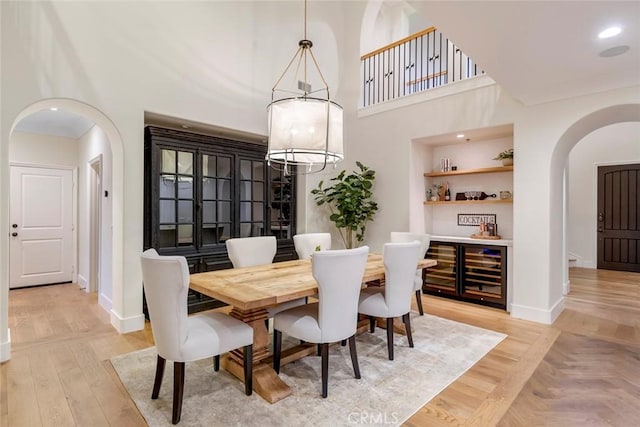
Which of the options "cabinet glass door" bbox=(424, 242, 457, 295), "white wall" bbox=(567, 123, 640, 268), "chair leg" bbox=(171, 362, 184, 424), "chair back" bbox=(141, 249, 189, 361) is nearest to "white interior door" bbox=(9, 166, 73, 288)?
"chair back" bbox=(141, 249, 189, 361)

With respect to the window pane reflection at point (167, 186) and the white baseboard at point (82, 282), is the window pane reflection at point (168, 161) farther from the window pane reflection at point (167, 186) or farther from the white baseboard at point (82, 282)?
the white baseboard at point (82, 282)

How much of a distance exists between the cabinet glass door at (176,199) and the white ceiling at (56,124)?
187 cm

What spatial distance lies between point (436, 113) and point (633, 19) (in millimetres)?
2528

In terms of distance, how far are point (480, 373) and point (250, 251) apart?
2.29m

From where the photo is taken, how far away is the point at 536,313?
12.6 feet

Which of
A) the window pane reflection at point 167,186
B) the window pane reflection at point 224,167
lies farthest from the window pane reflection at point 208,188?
the window pane reflection at point 167,186

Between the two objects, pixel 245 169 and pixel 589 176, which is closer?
pixel 245 169

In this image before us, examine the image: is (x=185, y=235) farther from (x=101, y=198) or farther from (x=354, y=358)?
(x=354, y=358)

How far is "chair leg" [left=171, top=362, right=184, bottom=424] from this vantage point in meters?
1.97

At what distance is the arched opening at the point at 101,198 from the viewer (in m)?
3.41

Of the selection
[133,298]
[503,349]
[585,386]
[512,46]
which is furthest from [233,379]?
[512,46]

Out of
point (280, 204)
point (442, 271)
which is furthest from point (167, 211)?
point (442, 271)

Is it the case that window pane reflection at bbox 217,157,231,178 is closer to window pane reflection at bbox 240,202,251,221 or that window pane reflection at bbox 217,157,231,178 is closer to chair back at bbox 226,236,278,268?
window pane reflection at bbox 240,202,251,221

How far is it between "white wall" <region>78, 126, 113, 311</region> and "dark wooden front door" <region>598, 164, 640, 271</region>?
9006mm
